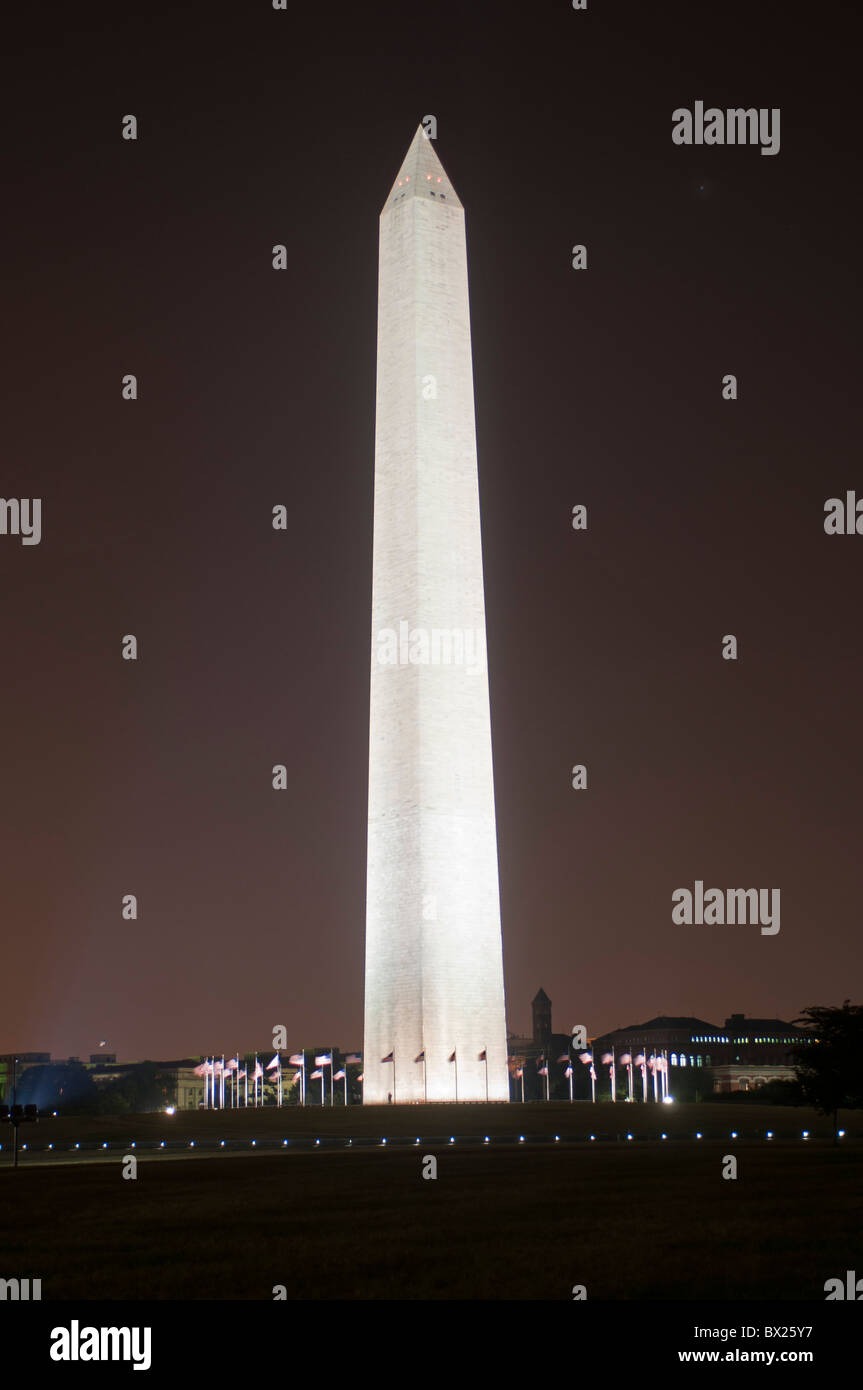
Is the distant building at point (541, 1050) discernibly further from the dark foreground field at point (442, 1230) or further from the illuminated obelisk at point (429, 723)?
the dark foreground field at point (442, 1230)

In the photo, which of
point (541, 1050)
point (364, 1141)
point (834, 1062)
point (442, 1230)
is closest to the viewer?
point (442, 1230)

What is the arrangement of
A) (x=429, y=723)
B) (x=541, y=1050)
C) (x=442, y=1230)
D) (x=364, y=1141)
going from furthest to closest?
(x=541, y=1050)
(x=429, y=723)
(x=364, y=1141)
(x=442, y=1230)

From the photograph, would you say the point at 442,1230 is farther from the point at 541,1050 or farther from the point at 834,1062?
the point at 541,1050

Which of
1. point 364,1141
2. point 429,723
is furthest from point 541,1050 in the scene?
point 364,1141

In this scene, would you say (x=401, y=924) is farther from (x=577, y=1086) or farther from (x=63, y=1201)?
(x=577, y=1086)

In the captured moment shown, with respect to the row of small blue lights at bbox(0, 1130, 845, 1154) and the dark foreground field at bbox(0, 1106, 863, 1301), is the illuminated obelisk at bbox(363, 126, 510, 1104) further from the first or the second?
the dark foreground field at bbox(0, 1106, 863, 1301)

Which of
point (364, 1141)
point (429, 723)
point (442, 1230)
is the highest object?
point (429, 723)

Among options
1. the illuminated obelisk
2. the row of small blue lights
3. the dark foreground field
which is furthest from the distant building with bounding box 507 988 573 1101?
the dark foreground field

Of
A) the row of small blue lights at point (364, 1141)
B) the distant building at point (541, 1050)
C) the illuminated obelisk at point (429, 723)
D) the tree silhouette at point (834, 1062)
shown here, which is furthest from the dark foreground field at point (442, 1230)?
the distant building at point (541, 1050)
